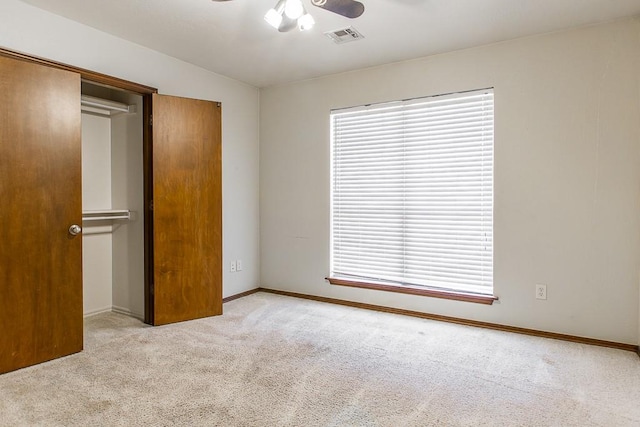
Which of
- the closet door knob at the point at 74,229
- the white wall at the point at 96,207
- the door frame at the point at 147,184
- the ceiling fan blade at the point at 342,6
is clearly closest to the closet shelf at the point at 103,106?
the white wall at the point at 96,207

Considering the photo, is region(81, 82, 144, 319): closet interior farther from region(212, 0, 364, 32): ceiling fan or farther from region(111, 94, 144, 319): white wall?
region(212, 0, 364, 32): ceiling fan

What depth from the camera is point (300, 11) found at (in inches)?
82.9

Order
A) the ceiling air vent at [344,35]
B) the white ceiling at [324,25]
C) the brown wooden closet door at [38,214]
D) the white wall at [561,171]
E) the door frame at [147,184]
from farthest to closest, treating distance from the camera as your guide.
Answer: the door frame at [147,184]
the ceiling air vent at [344,35]
the white wall at [561,171]
the white ceiling at [324,25]
the brown wooden closet door at [38,214]

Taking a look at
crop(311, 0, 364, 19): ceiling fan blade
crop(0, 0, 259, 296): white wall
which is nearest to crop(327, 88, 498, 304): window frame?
crop(0, 0, 259, 296): white wall

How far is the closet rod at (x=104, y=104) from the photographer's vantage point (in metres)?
3.38

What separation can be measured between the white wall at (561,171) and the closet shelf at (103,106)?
2487mm

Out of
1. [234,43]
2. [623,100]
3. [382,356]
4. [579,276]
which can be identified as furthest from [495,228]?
[234,43]

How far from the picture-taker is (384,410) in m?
2.05

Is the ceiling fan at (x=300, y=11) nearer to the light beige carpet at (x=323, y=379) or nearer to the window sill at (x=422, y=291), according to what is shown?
the light beige carpet at (x=323, y=379)

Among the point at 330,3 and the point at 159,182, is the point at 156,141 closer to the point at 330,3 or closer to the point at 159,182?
the point at 159,182

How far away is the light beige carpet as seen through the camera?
199cm

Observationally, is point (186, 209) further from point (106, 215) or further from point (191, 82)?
point (191, 82)

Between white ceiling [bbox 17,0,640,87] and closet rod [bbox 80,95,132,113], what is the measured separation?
0.63 metres

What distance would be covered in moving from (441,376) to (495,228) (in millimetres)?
1486
